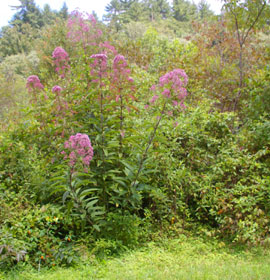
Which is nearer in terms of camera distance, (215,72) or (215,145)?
(215,145)

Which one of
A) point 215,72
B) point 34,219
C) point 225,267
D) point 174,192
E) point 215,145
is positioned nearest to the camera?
point 225,267

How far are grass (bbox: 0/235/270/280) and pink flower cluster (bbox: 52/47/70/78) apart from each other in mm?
2626

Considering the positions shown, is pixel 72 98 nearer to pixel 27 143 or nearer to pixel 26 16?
pixel 27 143

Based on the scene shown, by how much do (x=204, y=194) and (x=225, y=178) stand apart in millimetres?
585

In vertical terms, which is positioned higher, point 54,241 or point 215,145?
point 215,145

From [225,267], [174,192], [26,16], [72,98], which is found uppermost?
[26,16]

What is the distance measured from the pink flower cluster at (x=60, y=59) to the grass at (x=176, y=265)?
2626 mm

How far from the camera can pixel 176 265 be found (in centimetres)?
355

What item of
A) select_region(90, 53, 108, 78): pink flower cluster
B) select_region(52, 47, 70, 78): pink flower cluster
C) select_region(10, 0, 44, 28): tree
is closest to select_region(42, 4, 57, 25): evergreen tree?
select_region(10, 0, 44, 28): tree

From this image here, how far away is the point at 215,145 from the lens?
215 inches

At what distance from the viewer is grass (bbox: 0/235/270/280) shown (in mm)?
3229

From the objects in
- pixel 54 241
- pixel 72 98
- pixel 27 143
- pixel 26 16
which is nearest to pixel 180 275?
pixel 54 241

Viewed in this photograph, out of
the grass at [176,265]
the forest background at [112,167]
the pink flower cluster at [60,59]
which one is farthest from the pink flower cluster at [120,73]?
the grass at [176,265]

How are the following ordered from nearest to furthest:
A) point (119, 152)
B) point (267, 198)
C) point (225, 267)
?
point (225, 267) → point (119, 152) → point (267, 198)
